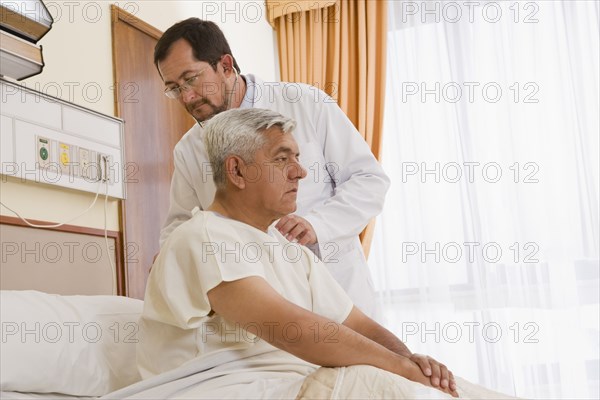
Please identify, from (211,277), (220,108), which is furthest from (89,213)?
(211,277)

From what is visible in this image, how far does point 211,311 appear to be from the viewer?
149cm

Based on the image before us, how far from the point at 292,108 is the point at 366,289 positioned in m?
0.61

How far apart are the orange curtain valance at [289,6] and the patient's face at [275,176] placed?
2519 millimetres

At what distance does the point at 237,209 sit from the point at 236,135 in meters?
0.17

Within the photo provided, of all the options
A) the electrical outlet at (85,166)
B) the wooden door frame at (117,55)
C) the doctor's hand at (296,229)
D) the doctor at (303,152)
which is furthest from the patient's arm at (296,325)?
the wooden door frame at (117,55)

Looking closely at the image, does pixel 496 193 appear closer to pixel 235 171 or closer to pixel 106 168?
pixel 106 168

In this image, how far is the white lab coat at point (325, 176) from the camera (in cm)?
211

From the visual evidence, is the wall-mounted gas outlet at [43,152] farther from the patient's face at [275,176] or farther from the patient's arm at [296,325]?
the patient's arm at [296,325]

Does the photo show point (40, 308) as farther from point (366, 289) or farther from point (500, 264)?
point (500, 264)

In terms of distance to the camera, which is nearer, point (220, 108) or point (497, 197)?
point (220, 108)

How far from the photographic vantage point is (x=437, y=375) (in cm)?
142

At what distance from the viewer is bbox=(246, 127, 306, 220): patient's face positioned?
5.38 ft

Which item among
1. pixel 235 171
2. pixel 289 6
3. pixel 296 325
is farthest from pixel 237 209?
pixel 289 6

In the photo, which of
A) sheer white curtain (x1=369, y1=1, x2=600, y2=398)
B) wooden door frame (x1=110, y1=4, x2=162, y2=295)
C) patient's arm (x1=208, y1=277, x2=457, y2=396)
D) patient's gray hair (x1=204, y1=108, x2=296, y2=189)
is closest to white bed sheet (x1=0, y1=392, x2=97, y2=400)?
patient's arm (x1=208, y1=277, x2=457, y2=396)
